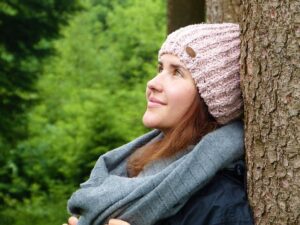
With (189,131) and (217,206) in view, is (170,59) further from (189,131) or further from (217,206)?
(217,206)

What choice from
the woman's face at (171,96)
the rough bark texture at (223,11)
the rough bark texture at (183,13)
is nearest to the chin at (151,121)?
the woman's face at (171,96)

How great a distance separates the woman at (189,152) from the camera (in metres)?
2.12

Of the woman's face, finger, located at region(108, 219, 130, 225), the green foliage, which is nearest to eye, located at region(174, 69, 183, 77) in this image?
the woman's face

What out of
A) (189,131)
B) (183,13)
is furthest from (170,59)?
(183,13)

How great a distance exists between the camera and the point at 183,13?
5168mm

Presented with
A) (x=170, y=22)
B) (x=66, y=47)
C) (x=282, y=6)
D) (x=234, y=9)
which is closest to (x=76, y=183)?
(x=170, y=22)

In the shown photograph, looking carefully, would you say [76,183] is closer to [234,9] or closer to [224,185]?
[234,9]

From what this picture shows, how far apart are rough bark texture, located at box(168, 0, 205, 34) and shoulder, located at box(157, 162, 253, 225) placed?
3.09 m

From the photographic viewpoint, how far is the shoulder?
2080 mm

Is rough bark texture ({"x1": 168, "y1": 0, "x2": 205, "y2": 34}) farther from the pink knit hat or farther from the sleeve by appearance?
the sleeve

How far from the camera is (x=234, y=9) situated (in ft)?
11.5

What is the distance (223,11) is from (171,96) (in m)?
1.43

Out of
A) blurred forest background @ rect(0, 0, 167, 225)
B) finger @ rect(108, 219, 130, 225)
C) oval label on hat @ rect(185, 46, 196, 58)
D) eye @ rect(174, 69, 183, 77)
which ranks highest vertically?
oval label on hat @ rect(185, 46, 196, 58)

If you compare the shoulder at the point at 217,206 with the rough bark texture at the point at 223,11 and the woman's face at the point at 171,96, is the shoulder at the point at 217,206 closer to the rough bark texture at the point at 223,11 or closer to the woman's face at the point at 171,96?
the woman's face at the point at 171,96
